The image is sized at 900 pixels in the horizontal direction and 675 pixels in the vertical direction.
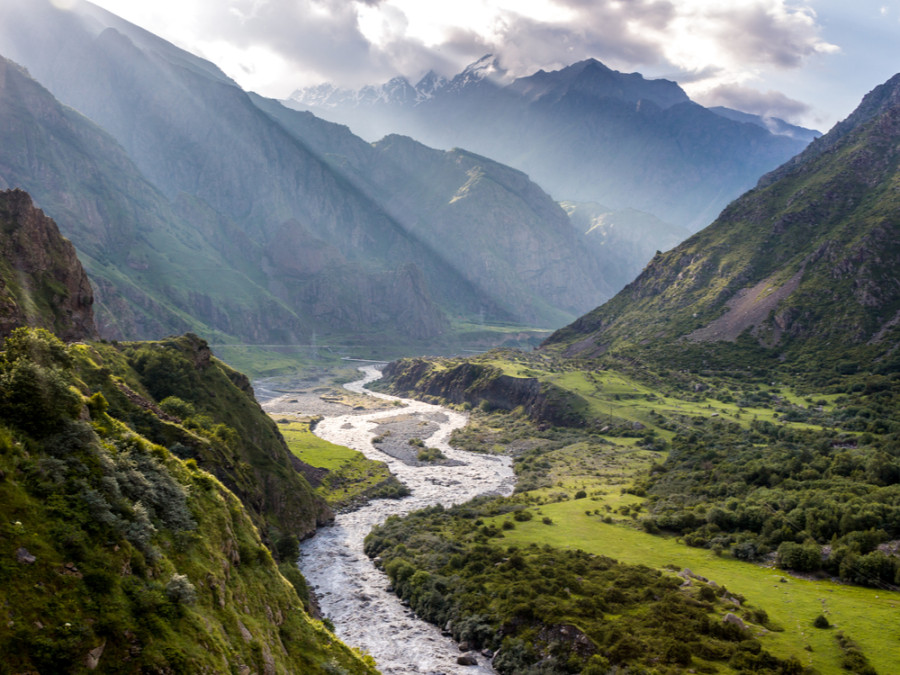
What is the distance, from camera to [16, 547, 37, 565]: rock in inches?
799

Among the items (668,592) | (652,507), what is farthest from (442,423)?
(668,592)

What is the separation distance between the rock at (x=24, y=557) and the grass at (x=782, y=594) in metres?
48.8

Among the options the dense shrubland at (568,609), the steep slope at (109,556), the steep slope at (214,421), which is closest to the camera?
the steep slope at (109,556)

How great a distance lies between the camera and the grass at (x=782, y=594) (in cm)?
4050

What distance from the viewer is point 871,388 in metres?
129

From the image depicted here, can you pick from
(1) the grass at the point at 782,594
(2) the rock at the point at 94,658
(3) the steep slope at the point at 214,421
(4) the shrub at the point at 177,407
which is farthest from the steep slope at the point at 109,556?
(1) the grass at the point at 782,594

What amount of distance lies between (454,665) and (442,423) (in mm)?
132915

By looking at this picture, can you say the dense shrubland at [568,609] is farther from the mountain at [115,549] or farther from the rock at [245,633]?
the rock at [245,633]

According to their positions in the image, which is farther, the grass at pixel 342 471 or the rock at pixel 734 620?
the grass at pixel 342 471

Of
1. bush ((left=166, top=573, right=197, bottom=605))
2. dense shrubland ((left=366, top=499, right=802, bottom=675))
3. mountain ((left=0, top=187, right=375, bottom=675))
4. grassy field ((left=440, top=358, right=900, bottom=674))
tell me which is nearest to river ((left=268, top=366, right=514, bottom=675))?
dense shrubland ((left=366, top=499, right=802, bottom=675))

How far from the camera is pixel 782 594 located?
51.0m

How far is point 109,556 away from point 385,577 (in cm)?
5027

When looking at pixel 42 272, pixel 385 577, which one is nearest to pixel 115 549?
pixel 385 577

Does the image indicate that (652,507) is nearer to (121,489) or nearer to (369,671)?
(369,671)
